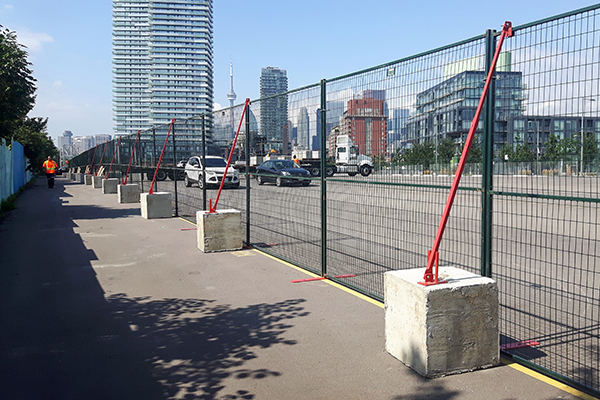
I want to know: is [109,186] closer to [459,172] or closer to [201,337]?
[201,337]

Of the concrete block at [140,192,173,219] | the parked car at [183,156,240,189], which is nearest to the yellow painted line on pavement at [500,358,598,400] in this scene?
the parked car at [183,156,240,189]

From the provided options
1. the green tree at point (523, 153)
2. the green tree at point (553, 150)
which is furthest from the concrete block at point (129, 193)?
the green tree at point (553, 150)

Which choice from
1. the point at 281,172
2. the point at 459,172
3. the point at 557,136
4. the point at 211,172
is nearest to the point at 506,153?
the point at 557,136

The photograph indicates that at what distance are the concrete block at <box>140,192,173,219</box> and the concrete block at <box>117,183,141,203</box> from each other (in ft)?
18.5

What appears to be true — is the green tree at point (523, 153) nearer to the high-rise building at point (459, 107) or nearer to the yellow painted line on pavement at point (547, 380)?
the high-rise building at point (459, 107)

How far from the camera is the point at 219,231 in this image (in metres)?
9.23

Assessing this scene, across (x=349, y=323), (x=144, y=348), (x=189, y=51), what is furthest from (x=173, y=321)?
(x=189, y=51)

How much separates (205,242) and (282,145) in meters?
2.38

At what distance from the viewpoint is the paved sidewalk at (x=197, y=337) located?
A: 12.5 ft

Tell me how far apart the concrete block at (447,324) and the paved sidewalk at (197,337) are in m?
0.12

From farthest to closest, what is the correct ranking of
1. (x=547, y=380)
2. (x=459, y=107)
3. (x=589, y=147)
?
1. (x=459, y=107)
2. (x=547, y=380)
3. (x=589, y=147)

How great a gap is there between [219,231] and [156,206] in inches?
242

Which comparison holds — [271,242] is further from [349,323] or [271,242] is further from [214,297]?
[349,323]

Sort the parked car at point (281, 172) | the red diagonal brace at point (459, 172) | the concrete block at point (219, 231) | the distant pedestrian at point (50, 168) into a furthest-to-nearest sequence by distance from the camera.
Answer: the distant pedestrian at point (50, 168) → the concrete block at point (219, 231) → the parked car at point (281, 172) → the red diagonal brace at point (459, 172)
